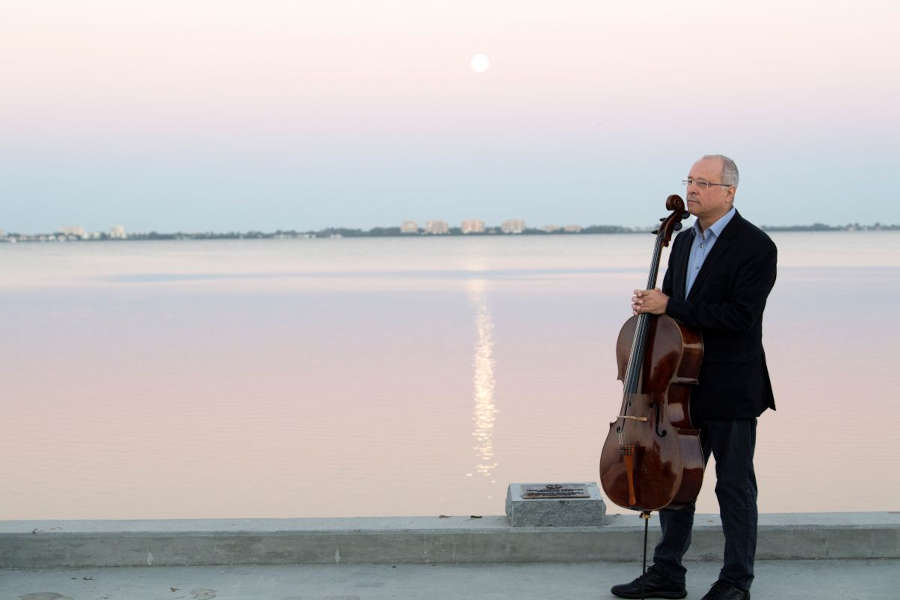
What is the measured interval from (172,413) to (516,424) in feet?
13.8

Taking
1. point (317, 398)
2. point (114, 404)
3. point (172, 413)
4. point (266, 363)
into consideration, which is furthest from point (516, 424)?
point (266, 363)

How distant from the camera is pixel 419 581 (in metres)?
5.28

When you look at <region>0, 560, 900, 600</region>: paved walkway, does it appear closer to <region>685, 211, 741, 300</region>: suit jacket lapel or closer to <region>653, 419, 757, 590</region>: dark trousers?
<region>653, 419, 757, 590</region>: dark trousers

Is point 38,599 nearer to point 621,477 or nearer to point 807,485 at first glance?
point 621,477

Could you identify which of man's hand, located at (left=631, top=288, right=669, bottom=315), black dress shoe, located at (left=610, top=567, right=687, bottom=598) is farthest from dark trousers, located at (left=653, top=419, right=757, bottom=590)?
man's hand, located at (left=631, top=288, right=669, bottom=315)

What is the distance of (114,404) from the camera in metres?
16.2

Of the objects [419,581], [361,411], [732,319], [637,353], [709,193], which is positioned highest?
[709,193]

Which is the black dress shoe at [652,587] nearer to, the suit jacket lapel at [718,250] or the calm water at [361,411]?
the suit jacket lapel at [718,250]

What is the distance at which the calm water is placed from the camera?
11.1 metres

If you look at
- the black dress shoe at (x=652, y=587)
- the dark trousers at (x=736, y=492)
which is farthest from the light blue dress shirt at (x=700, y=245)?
the black dress shoe at (x=652, y=587)

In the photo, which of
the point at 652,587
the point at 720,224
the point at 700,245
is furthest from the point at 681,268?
the point at 652,587

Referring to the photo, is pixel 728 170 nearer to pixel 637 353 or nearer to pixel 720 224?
pixel 720 224

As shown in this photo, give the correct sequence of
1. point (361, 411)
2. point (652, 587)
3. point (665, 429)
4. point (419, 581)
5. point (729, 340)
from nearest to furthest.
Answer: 1. point (665, 429)
2. point (729, 340)
3. point (652, 587)
4. point (419, 581)
5. point (361, 411)

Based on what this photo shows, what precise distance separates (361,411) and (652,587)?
1051 cm
